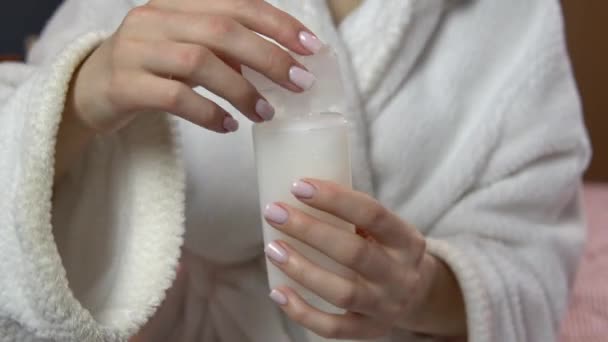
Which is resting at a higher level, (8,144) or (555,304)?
(8,144)

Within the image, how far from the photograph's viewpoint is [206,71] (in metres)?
0.44

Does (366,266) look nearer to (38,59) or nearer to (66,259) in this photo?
(66,259)

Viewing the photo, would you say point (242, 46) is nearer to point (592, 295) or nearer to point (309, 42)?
point (309, 42)

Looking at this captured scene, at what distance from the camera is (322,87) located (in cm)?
46

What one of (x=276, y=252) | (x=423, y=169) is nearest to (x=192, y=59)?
(x=276, y=252)

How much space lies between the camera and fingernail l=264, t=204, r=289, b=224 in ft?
1.45

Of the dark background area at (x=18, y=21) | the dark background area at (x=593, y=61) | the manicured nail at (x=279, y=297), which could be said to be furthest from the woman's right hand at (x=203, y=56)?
the dark background area at (x=593, y=61)

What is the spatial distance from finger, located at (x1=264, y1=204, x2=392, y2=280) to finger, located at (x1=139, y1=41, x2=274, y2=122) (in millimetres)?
60

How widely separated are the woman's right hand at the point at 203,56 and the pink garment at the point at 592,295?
639 millimetres

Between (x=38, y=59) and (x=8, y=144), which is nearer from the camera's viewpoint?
(x=8, y=144)

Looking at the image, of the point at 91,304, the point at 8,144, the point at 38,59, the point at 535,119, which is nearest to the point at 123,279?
the point at 91,304

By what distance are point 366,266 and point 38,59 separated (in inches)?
17.5

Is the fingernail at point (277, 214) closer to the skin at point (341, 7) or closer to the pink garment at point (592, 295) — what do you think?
the skin at point (341, 7)

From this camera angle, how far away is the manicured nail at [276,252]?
0.46 meters
